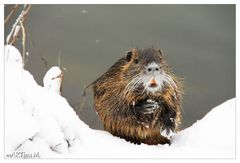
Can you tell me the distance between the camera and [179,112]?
374 cm

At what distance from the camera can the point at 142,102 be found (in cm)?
361

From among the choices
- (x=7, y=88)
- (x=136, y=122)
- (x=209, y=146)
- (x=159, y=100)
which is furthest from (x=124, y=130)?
(x=7, y=88)

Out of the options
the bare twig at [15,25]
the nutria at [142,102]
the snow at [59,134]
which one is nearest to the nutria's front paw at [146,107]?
the nutria at [142,102]

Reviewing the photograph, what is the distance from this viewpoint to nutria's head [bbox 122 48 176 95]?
3452 millimetres

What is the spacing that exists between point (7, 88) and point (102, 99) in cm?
100

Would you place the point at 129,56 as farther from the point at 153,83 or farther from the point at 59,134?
the point at 59,134

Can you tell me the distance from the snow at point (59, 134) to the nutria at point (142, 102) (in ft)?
0.40

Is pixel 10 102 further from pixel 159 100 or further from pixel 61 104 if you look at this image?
pixel 159 100

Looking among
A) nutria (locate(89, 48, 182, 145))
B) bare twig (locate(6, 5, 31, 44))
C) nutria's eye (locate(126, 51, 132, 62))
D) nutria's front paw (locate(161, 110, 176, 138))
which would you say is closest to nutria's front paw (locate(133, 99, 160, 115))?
nutria (locate(89, 48, 182, 145))

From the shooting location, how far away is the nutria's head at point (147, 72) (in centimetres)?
345

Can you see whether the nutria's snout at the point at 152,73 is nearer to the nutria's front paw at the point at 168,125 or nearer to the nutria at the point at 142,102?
the nutria at the point at 142,102

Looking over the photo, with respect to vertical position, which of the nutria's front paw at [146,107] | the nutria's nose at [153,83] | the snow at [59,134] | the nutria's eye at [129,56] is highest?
the nutria's eye at [129,56]

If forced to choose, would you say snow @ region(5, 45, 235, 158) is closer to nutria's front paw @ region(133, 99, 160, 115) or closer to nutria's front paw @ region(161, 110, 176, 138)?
nutria's front paw @ region(161, 110, 176, 138)

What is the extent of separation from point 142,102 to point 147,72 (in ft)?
0.86
